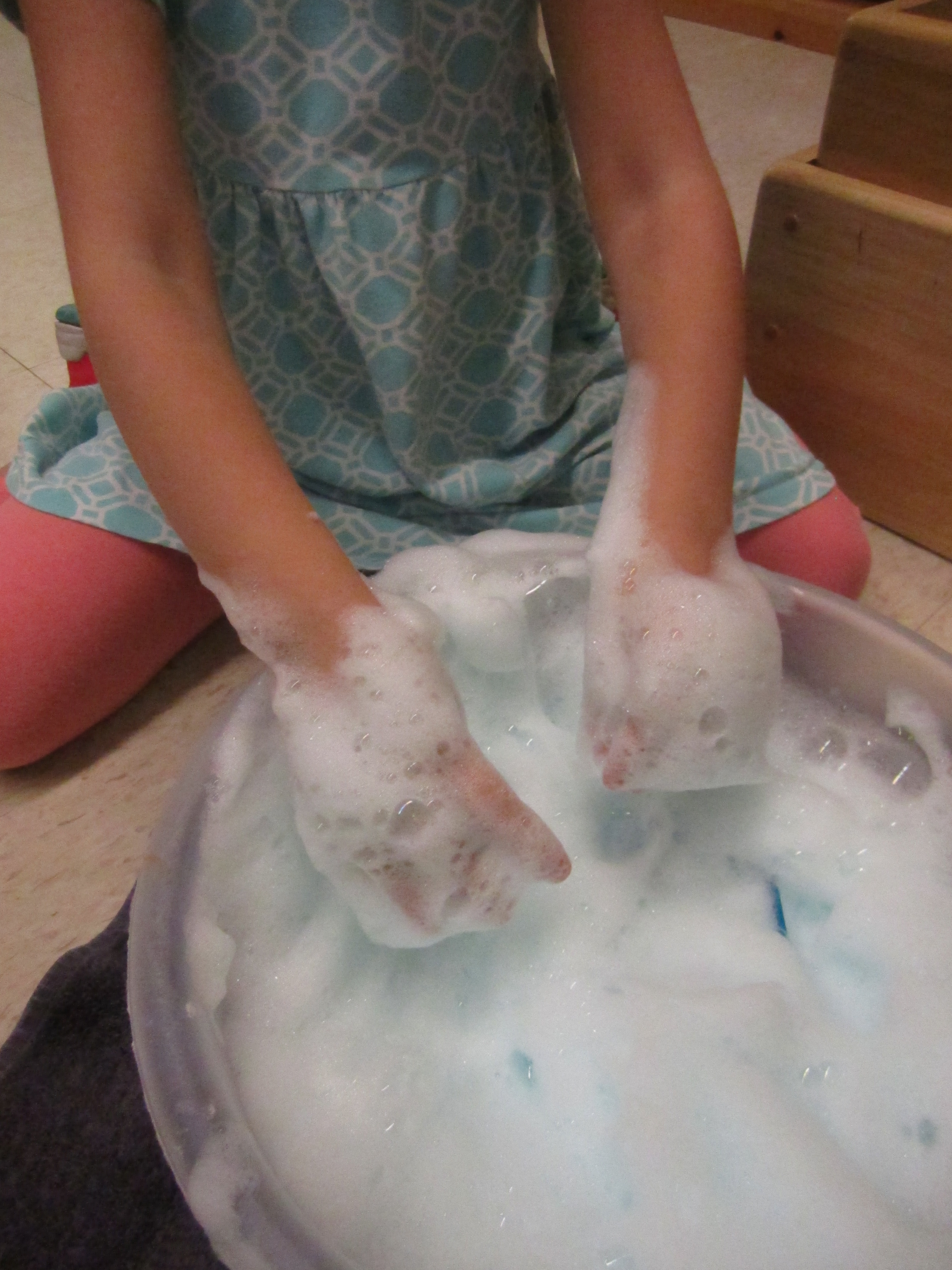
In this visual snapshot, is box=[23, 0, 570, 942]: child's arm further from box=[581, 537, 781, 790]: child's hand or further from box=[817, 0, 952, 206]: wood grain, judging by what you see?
box=[817, 0, 952, 206]: wood grain

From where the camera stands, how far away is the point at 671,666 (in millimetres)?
468

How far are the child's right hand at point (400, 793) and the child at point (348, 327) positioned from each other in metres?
0.02

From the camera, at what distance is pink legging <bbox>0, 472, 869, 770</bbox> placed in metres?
0.66

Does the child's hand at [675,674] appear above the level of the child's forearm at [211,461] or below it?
below

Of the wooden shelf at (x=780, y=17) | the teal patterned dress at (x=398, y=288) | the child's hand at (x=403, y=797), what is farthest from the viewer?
the wooden shelf at (x=780, y=17)

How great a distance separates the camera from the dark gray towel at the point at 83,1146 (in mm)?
477

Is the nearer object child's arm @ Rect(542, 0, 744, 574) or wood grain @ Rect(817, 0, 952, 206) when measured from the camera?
child's arm @ Rect(542, 0, 744, 574)

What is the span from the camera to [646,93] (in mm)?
559

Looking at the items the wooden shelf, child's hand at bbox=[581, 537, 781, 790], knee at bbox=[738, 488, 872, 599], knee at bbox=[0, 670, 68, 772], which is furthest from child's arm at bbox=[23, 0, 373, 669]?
the wooden shelf

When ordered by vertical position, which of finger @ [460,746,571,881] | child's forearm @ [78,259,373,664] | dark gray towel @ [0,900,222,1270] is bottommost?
dark gray towel @ [0,900,222,1270]

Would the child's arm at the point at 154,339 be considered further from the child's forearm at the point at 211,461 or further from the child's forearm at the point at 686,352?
the child's forearm at the point at 686,352

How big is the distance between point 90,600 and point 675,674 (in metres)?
0.42

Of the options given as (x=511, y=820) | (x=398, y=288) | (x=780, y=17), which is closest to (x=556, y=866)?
(x=511, y=820)

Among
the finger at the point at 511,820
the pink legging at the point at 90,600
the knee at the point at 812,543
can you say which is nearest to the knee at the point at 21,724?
the pink legging at the point at 90,600
